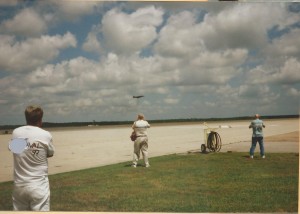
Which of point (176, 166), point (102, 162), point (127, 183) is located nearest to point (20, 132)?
point (127, 183)

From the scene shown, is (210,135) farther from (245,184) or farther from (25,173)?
(25,173)

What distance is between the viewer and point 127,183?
739cm

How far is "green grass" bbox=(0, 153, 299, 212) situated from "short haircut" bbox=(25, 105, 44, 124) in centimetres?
245

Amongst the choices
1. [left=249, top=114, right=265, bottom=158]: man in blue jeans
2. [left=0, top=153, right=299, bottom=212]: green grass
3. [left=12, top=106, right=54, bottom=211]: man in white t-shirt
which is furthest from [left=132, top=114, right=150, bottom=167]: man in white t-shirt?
[left=12, top=106, right=54, bottom=211]: man in white t-shirt

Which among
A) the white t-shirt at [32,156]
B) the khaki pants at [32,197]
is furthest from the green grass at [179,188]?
the white t-shirt at [32,156]

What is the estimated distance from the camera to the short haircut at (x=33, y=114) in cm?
354

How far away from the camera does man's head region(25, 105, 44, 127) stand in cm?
354

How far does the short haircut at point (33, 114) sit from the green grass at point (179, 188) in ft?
8.03

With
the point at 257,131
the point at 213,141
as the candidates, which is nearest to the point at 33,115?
the point at 257,131

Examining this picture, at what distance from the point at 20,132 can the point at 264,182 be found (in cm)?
511

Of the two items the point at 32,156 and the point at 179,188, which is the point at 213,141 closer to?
the point at 179,188

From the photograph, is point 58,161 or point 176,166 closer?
point 176,166

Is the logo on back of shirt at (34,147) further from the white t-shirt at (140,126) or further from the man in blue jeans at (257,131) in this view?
the man in blue jeans at (257,131)

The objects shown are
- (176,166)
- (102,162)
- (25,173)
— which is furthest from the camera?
(102,162)
